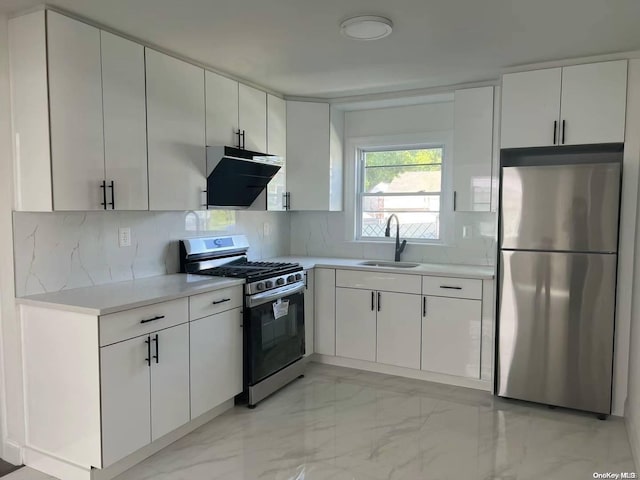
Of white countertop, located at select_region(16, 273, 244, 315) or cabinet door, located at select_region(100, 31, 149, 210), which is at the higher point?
cabinet door, located at select_region(100, 31, 149, 210)

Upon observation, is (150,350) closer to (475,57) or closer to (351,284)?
(351,284)

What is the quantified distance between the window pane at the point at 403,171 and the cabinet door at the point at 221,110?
5.13ft

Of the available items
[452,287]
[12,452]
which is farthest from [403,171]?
[12,452]

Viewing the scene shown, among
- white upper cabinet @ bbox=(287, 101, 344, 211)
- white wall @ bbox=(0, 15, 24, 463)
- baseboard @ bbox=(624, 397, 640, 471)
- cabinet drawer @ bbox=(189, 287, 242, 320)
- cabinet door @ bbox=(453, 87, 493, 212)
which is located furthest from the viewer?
white upper cabinet @ bbox=(287, 101, 344, 211)

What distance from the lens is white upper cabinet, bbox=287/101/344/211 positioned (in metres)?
4.33

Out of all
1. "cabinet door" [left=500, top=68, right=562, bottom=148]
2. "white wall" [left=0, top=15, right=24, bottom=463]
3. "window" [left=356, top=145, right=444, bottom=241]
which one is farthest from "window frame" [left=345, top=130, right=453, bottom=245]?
"white wall" [left=0, top=15, right=24, bottom=463]

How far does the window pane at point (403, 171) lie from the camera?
4.41 m

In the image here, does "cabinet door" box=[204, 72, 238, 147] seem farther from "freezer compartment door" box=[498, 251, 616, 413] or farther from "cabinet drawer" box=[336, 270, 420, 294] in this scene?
"freezer compartment door" box=[498, 251, 616, 413]

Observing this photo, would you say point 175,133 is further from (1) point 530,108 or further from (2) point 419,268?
(1) point 530,108

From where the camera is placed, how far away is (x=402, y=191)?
4.55m

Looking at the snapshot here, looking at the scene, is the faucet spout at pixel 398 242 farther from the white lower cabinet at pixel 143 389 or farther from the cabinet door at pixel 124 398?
the cabinet door at pixel 124 398

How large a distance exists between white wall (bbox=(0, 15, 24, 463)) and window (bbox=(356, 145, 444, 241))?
304 centimetres

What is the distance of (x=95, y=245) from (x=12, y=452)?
4.10 feet

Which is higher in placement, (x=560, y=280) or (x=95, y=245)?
(x=95, y=245)
